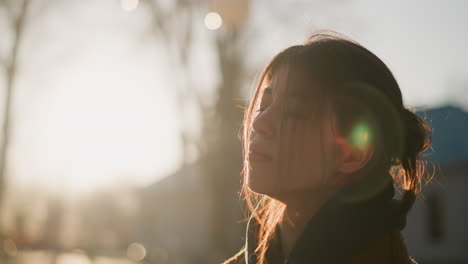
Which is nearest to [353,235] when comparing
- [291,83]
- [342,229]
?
[342,229]

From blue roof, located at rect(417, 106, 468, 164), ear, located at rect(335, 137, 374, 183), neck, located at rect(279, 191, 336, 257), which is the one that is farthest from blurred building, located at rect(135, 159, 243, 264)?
ear, located at rect(335, 137, 374, 183)

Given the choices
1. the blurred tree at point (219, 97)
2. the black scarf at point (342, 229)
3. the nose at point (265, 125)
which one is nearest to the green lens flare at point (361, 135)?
the black scarf at point (342, 229)

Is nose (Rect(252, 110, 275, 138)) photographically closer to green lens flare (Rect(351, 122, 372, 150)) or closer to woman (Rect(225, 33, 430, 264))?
woman (Rect(225, 33, 430, 264))

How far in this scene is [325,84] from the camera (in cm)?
180

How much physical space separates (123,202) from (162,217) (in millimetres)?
29661

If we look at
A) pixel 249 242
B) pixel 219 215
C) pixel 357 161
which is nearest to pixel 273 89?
pixel 357 161

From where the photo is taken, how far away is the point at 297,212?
1.89 m

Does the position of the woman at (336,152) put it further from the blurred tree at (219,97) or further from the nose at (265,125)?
the blurred tree at (219,97)

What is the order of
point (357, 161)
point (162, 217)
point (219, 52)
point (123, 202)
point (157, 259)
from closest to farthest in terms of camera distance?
point (357, 161) < point (219, 52) < point (157, 259) < point (162, 217) < point (123, 202)

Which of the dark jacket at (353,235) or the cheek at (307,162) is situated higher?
the cheek at (307,162)

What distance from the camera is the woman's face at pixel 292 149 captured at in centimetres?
175

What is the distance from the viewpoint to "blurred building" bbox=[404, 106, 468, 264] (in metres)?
20.8

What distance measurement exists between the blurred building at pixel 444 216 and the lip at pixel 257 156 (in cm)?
2028

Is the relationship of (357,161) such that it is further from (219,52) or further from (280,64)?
(219,52)
